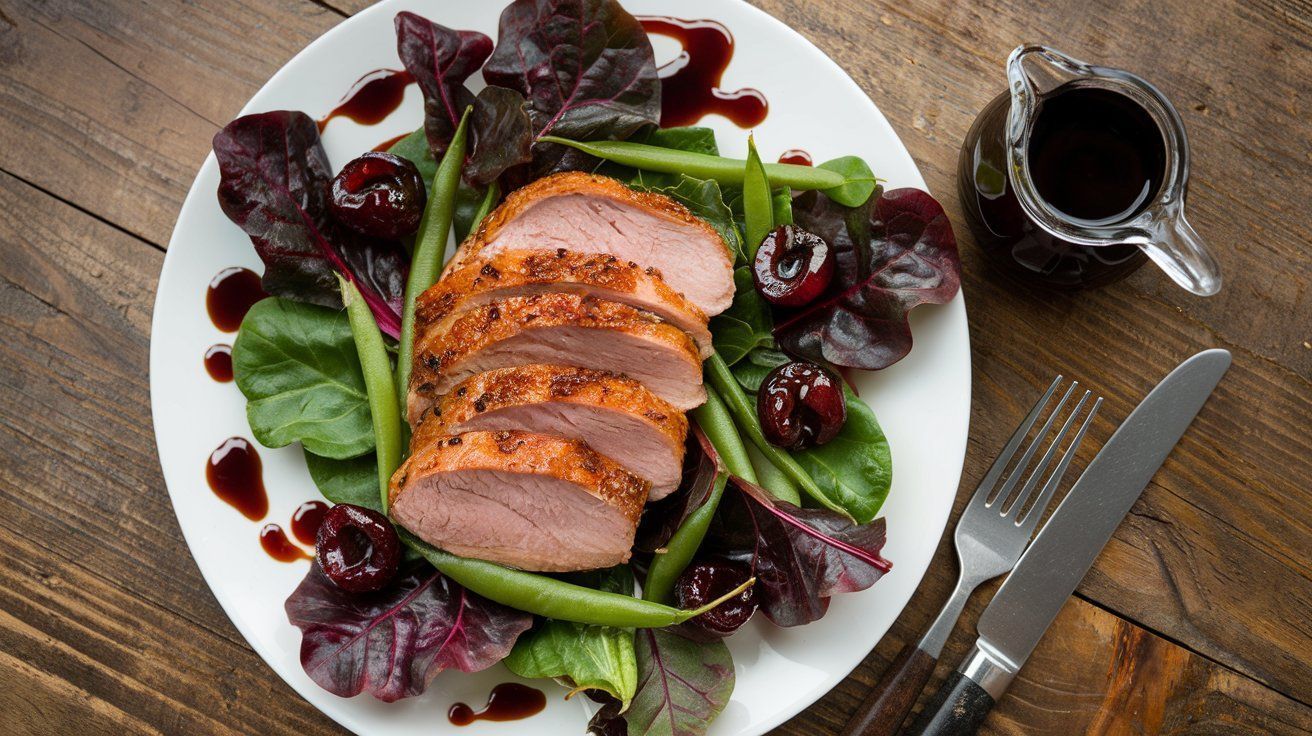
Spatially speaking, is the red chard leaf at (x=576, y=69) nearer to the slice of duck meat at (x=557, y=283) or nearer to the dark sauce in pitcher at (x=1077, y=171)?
the slice of duck meat at (x=557, y=283)

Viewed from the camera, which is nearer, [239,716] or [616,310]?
[616,310]

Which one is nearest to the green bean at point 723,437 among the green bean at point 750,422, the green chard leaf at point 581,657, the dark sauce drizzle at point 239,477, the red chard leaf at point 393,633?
the green bean at point 750,422

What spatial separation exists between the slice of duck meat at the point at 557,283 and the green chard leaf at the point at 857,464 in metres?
0.54

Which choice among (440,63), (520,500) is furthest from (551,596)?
(440,63)

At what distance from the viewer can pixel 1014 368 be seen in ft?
9.32

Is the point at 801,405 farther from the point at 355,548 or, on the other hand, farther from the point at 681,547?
the point at 355,548

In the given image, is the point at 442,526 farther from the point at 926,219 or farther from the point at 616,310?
the point at 926,219

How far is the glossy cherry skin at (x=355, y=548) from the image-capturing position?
2400mm

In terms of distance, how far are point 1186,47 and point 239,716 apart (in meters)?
3.79

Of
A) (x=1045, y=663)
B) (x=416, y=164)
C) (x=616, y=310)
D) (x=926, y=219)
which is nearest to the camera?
(x=616, y=310)

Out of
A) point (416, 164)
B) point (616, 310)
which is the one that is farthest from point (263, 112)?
point (616, 310)

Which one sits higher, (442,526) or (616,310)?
(616,310)

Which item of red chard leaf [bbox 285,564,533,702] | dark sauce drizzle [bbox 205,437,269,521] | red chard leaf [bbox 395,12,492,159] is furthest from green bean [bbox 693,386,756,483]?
dark sauce drizzle [bbox 205,437,269,521]

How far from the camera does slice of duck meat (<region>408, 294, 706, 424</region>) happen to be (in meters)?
2.27
